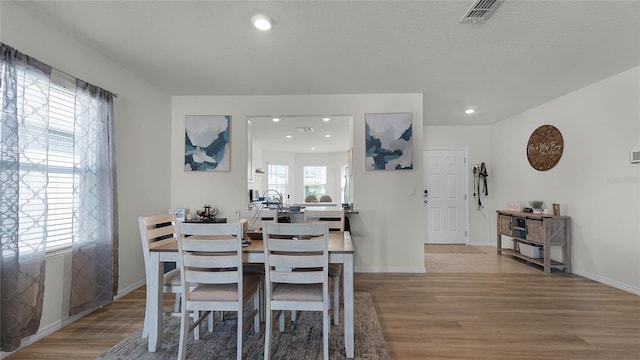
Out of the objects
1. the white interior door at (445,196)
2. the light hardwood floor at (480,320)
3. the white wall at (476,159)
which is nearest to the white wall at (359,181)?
the light hardwood floor at (480,320)

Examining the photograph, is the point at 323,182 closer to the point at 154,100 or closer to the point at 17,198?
the point at 154,100

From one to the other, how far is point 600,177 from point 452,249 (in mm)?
2570

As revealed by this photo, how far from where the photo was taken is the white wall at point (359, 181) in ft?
13.4

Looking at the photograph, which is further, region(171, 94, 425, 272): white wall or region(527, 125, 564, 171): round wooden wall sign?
region(527, 125, 564, 171): round wooden wall sign

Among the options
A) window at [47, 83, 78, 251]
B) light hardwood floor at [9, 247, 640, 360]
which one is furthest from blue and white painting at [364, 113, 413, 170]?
window at [47, 83, 78, 251]

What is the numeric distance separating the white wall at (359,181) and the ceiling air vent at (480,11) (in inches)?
71.3

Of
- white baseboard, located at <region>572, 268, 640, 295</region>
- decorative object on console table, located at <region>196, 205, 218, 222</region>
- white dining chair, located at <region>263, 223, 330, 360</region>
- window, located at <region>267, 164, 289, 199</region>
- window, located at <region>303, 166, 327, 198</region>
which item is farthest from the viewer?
window, located at <region>303, 166, 327, 198</region>

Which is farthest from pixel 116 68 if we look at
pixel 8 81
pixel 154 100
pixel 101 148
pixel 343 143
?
pixel 343 143

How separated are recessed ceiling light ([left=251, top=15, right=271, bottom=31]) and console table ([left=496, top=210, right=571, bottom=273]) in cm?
442

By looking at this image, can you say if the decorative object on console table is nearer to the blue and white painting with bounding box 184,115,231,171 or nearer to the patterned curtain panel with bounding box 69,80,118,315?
the blue and white painting with bounding box 184,115,231,171

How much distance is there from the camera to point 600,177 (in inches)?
144

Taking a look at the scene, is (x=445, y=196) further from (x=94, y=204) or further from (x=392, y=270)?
(x=94, y=204)

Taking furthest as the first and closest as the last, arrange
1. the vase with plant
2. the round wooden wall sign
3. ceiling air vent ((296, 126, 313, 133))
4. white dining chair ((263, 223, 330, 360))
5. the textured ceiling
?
1. ceiling air vent ((296, 126, 313, 133))
2. the vase with plant
3. the round wooden wall sign
4. the textured ceiling
5. white dining chair ((263, 223, 330, 360))

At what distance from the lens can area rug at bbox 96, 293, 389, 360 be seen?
207cm
